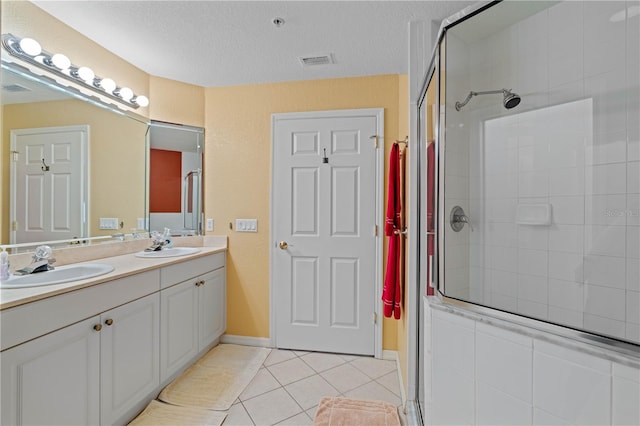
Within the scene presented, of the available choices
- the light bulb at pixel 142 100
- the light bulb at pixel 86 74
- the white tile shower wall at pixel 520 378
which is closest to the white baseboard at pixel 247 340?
the white tile shower wall at pixel 520 378

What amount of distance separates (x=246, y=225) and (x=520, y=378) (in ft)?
7.32

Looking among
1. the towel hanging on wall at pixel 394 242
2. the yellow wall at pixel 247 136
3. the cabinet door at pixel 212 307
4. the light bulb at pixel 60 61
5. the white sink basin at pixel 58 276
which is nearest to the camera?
the white sink basin at pixel 58 276

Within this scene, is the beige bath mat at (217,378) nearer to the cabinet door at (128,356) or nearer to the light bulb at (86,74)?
the cabinet door at (128,356)

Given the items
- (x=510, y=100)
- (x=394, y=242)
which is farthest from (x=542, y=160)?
(x=394, y=242)

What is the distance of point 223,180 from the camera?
2.78 m

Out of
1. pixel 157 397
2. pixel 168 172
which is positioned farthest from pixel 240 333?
pixel 168 172

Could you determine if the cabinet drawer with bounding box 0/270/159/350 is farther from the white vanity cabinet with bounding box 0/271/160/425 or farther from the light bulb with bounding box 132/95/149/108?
the light bulb with bounding box 132/95/149/108

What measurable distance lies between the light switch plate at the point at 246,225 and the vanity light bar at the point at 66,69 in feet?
4.03

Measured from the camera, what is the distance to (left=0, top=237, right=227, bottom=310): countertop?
118 centimetres

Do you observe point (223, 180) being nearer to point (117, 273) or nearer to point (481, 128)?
point (117, 273)

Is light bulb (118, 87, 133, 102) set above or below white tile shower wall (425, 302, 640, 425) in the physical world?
above

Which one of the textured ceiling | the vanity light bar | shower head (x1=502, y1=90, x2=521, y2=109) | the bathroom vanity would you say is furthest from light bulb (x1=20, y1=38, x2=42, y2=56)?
shower head (x1=502, y1=90, x2=521, y2=109)

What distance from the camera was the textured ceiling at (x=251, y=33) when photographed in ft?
5.56

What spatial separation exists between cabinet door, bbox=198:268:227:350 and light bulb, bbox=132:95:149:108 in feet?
4.83
